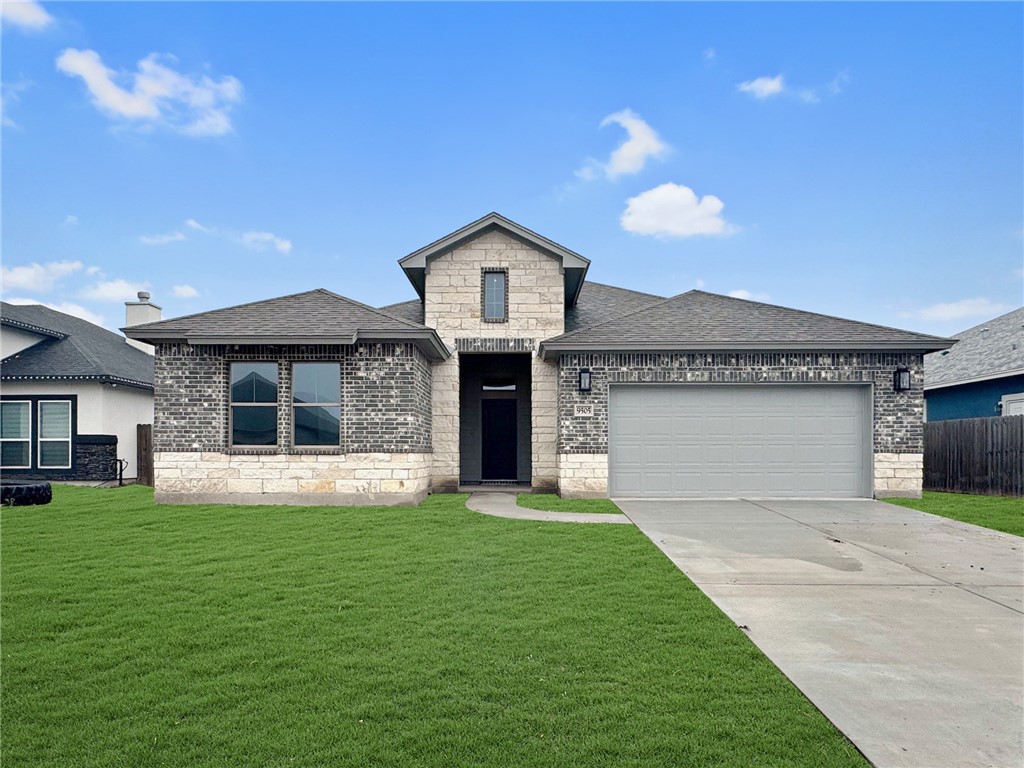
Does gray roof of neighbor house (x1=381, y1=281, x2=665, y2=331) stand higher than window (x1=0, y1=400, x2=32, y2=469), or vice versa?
gray roof of neighbor house (x1=381, y1=281, x2=665, y2=331)

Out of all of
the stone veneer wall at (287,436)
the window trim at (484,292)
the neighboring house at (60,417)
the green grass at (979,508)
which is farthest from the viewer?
the neighboring house at (60,417)

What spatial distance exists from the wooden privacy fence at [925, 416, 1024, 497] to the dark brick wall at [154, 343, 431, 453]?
13930mm

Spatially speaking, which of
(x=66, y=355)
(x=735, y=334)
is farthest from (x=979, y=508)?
(x=66, y=355)

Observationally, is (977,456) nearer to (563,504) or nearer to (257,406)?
(563,504)

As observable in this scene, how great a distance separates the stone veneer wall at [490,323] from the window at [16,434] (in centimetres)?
1274

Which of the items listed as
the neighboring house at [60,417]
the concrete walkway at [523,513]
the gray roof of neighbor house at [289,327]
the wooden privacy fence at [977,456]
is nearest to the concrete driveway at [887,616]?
the concrete walkway at [523,513]

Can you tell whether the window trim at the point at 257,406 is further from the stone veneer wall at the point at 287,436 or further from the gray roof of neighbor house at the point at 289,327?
the gray roof of neighbor house at the point at 289,327

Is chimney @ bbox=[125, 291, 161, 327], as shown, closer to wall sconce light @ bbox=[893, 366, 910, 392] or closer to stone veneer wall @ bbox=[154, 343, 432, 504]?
stone veneer wall @ bbox=[154, 343, 432, 504]

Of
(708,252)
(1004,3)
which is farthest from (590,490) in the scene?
(708,252)

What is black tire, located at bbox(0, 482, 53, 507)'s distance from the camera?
1166cm

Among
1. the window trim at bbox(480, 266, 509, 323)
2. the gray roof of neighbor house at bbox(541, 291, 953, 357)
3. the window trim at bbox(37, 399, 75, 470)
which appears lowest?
the window trim at bbox(37, 399, 75, 470)

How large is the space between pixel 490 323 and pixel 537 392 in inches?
82.1

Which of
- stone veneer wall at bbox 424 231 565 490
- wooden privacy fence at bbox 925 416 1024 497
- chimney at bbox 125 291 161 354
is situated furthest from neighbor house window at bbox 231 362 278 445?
wooden privacy fence at bbox 925 416 1024 497

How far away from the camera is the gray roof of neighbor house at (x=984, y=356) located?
55.6ft
